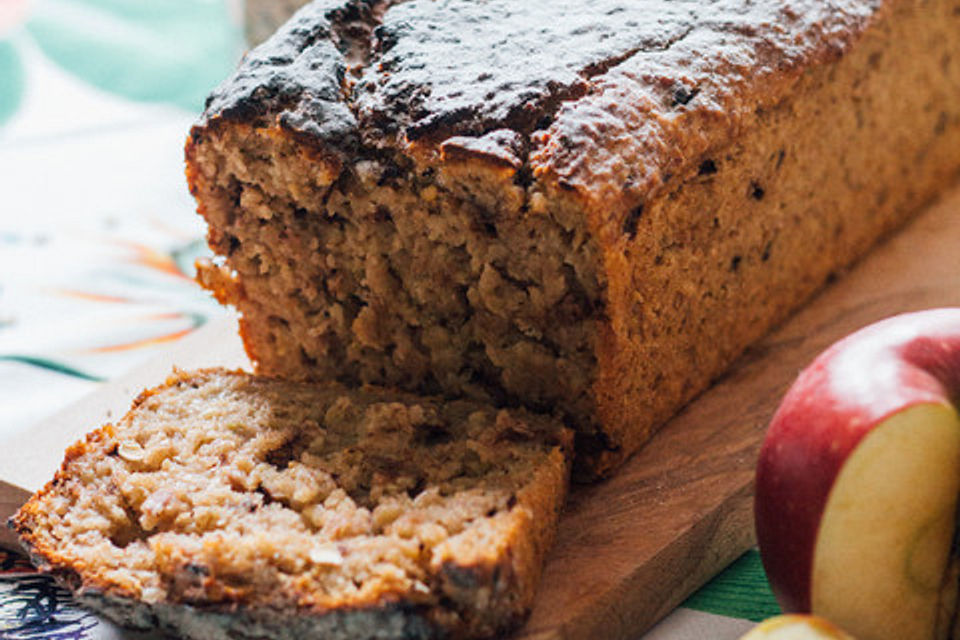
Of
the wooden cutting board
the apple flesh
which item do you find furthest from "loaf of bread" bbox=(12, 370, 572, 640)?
the apple flesh

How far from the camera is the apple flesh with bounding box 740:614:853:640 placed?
69.0 inches

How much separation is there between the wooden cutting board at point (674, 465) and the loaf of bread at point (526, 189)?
0.09 metres

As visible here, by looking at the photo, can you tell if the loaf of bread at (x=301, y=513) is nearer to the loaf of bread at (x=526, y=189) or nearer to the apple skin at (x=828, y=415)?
the loaf of bread at (x=526, y=189)

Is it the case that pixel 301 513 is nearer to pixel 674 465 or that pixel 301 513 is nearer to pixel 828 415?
pixel 674 465

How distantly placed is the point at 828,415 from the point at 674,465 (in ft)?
2.25

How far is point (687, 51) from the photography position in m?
2.52

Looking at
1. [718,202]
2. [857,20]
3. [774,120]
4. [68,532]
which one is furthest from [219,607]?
[857,20]

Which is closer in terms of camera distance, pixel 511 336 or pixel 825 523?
pixel 825 523

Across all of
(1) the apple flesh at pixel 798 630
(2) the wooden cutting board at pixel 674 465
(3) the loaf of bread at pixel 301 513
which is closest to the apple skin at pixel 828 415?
(1) the apple flesh at pixel 798 630

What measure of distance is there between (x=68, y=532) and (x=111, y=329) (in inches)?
56.8

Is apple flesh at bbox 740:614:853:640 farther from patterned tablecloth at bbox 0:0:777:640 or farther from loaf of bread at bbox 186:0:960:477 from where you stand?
loaf of bread at bbox 186:0:960:477

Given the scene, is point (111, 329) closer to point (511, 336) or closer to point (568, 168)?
point (511, 336)

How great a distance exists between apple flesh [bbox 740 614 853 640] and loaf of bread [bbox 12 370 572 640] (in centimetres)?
43

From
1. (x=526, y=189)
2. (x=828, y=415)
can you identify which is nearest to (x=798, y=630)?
(x=828, y=415)
